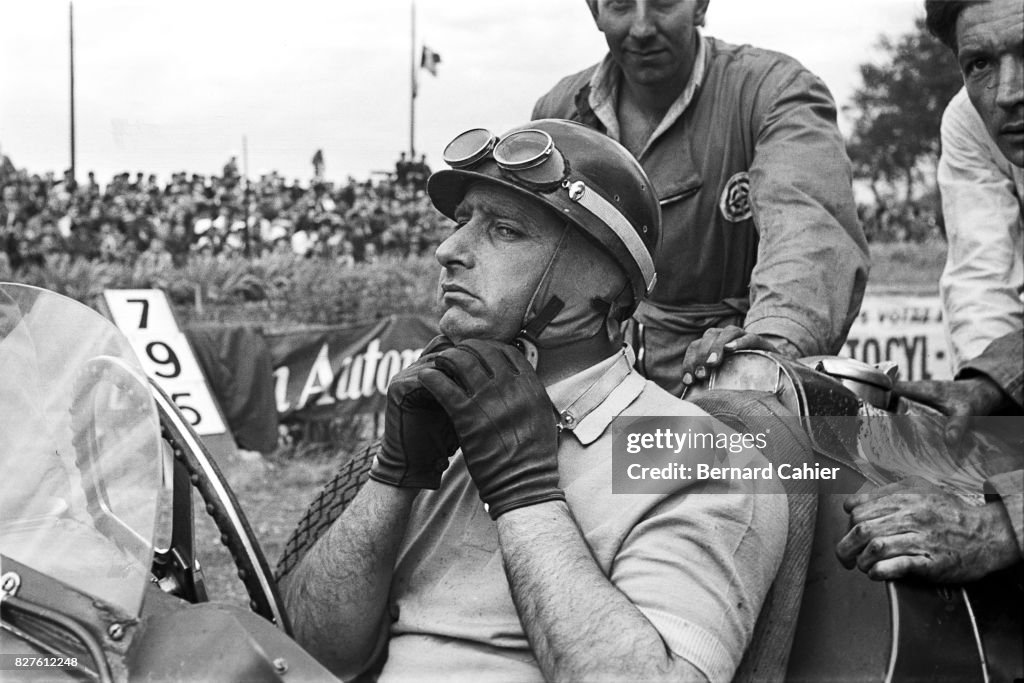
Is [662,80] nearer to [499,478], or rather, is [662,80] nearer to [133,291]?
[499,478]

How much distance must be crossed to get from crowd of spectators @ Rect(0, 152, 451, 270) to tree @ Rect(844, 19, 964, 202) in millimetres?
5087

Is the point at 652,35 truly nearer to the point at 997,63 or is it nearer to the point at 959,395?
the point at 997,63

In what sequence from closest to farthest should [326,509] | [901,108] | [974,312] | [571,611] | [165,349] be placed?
[571,611] → [326,509] → [974,312] → [165,349] → [901,108]

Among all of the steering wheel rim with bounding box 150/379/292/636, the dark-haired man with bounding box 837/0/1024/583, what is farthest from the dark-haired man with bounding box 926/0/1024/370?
the steering wheel rim with bounding box 150/379/292/636

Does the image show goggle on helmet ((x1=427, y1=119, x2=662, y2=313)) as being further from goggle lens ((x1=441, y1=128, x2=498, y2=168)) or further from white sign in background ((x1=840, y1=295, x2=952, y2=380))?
white sign in background ((x1=840, y1=295, x2=952, y2=380))

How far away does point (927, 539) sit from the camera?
A: 2070 millimetres

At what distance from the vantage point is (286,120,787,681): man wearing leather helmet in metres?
1.95

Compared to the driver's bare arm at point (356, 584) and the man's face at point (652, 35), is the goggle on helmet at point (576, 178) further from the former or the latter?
the man's face at point (652, 35)

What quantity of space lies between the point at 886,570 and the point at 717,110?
2.12 metres

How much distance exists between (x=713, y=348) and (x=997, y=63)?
0.90 meters

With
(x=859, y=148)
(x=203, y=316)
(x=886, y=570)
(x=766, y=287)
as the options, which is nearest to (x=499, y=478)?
(x=886, y=570)

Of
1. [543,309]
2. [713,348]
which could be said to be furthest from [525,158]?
[713,348]

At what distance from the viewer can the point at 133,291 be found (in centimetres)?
873

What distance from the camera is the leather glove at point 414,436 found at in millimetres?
2148
